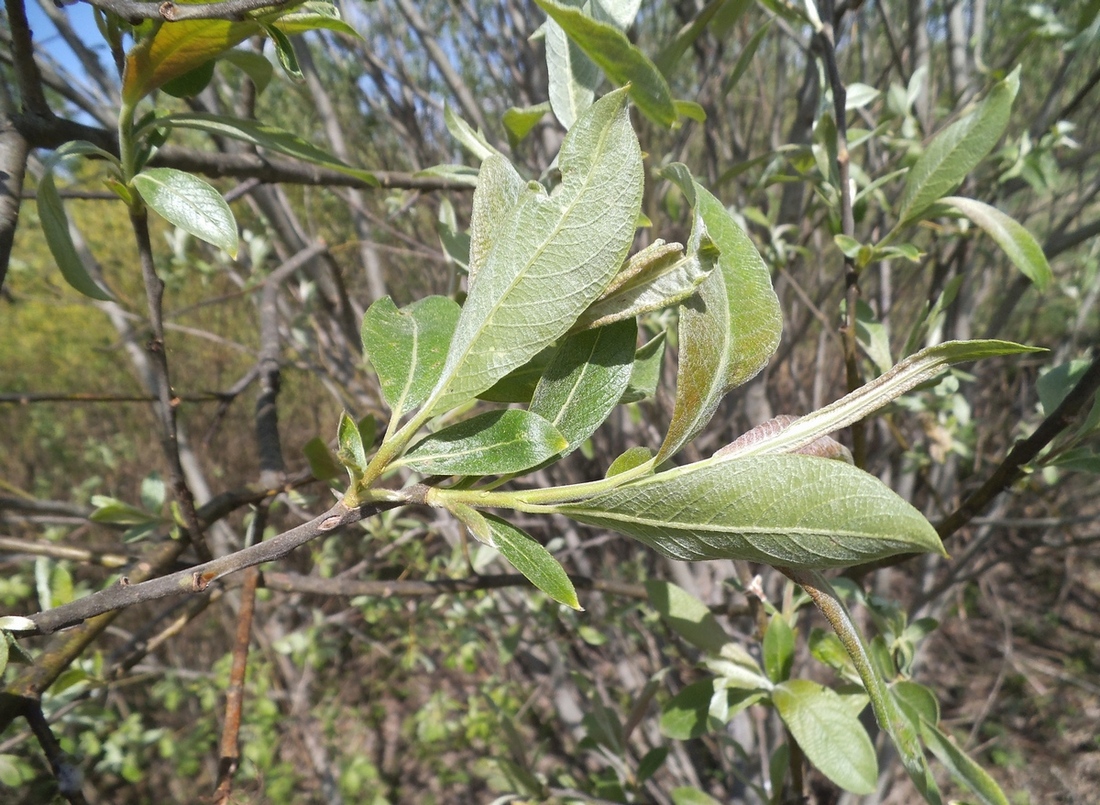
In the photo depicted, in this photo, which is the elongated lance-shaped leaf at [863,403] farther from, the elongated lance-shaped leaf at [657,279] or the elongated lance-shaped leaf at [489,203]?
the elongated lance-shaped leaf at [489,203]

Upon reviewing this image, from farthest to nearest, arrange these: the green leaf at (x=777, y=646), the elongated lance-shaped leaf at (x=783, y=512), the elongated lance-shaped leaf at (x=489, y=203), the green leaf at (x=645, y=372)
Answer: the green leaf at (x=777, y=646) < the green leaf at (x=645, y=372) < the elongated lance-shaped leaf at (x=489, y=203) < the elongated lance-shaped leaf at (x=783, y=512)

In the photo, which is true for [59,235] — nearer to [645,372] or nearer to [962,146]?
[645,372]

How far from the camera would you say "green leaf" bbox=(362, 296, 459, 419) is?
1.58ft

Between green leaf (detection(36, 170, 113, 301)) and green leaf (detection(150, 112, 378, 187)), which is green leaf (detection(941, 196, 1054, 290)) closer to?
green leaf (detection(150, 112, 378, 187))

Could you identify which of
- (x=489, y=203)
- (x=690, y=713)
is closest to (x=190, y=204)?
(x=489, y=203)

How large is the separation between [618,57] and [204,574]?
48cm

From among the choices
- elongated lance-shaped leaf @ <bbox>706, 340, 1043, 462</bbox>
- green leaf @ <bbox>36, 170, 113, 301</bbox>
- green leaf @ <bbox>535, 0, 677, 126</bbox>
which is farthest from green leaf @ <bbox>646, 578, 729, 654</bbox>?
green leaf @ <bbox>36, 170, 113, 301</bbox>

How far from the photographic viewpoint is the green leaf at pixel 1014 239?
723mm

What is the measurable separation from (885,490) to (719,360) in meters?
0.13

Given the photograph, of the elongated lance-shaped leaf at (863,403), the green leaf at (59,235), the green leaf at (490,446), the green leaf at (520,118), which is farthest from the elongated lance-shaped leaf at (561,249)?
the green leaf at (59,235)

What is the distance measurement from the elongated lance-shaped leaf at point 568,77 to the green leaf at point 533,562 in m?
0.40

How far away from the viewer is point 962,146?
75cm

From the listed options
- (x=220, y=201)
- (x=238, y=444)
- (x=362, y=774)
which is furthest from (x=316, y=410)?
(x=220, y=201)

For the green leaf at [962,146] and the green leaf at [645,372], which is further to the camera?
the green leaf at [962,146]
